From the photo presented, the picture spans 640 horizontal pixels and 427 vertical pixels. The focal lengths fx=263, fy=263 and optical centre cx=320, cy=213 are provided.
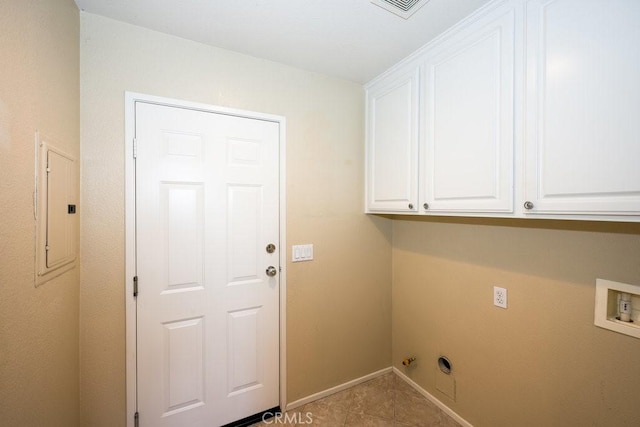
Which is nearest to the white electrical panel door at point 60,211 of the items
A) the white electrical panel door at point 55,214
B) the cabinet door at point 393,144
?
the white electrical panel door at point 55,214

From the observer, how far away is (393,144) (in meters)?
1.80

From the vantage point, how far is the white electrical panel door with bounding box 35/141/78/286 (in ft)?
3.14

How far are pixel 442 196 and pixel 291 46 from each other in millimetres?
1246

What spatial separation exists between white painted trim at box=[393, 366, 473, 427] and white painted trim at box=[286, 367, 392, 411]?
129mm

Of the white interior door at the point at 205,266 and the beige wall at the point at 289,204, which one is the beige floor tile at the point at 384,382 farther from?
the white interior door at the point at 205,266

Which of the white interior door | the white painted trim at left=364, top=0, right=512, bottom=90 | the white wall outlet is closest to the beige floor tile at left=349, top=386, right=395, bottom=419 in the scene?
the white interior door

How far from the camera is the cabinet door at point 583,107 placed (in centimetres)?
85

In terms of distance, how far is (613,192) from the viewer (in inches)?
34.6

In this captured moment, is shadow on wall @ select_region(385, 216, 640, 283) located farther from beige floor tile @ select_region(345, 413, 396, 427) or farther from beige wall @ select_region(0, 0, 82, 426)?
beige wall @ select_region(0, 0, 82, 426)

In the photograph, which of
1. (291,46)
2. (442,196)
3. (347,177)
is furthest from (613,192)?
(291,46)

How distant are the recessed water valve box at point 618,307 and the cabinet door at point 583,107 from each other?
0.45 meters

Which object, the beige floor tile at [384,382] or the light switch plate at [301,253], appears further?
the beige floor tile at [384,382]

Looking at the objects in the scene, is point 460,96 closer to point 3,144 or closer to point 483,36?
point 483,36

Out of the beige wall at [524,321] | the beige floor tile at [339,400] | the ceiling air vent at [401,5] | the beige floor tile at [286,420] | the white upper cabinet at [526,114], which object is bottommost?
the beige floor tile at [339,400]
